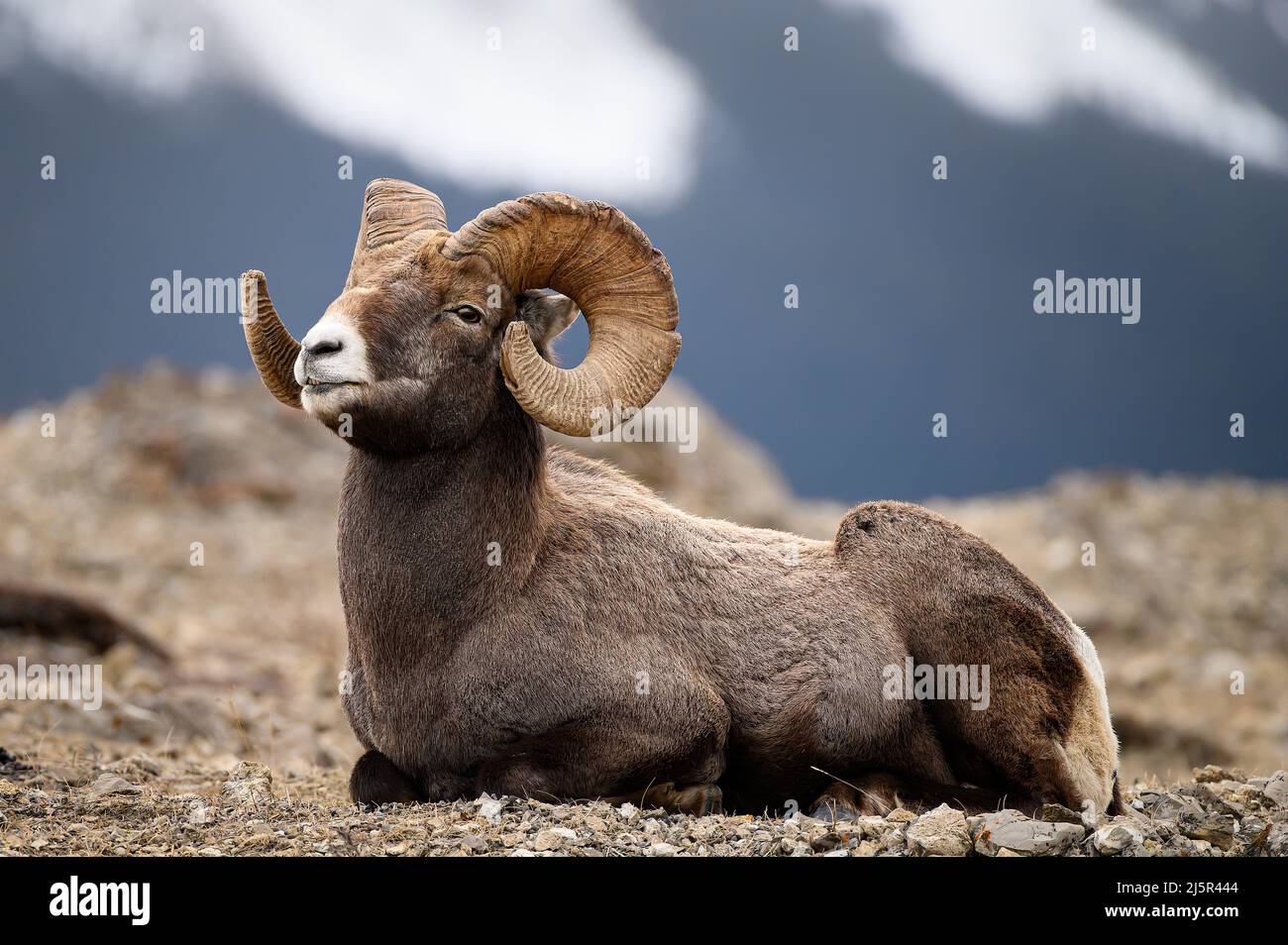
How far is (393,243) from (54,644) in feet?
28.6

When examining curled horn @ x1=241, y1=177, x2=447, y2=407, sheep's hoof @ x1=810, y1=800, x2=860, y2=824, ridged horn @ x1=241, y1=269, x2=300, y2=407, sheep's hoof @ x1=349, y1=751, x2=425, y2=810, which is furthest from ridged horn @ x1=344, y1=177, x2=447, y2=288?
sheep's hoof @ x1=810, y1=800, x2=860, y2=824

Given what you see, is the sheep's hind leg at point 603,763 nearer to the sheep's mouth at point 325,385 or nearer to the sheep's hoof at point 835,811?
the sheep's hoof at point 835,811

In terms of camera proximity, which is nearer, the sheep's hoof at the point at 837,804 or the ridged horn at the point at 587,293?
the ridged horn at the point at 587,293

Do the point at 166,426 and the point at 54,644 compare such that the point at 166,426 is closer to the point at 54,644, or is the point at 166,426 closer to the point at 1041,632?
the point at 54,644

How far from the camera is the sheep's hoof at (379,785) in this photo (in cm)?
761

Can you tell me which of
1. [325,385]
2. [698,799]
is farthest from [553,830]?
[325,385]

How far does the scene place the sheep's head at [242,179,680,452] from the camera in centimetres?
711

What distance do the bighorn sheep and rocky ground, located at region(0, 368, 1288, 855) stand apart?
1.74 feet

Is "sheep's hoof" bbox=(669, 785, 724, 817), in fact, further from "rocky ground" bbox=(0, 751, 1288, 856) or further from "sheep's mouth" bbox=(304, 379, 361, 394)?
"sheep's mouth" bbox=(304, 379, 361, 394)

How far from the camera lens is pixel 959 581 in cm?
813

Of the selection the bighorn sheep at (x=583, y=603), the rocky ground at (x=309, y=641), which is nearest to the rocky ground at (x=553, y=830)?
the rocky ground at (x=309, y=641)

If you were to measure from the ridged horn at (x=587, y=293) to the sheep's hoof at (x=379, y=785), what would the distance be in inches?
89.6

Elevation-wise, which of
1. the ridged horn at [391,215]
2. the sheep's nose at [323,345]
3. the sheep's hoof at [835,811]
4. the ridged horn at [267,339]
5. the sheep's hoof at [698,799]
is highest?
the ridged horn at [391,215]
